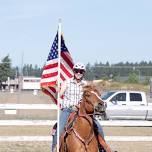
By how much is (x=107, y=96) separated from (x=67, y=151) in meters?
19.6

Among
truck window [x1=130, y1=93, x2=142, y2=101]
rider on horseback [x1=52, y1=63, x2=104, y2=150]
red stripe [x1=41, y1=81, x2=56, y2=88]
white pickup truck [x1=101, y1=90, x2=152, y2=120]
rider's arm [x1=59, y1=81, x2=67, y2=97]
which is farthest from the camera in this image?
truck window [x1=130, y1=93, x2=142, y2=101]

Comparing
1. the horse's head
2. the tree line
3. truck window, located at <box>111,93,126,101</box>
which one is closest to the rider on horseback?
the horse's head

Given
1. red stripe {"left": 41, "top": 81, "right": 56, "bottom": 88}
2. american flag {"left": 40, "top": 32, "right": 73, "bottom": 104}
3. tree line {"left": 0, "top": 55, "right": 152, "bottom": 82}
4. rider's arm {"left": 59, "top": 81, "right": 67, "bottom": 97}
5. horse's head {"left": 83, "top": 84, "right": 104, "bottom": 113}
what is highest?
tree line {"left": 0, "top": 55, "right": 152, "bottom": 82}

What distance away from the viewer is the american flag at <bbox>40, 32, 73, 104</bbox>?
391 inches

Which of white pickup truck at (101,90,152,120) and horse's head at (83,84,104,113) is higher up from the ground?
horse's head at (83,84,104,113)

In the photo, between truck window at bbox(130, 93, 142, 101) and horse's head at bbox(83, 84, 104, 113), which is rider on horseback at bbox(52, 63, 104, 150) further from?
truck window at bbox(130, 93, 142, 101)

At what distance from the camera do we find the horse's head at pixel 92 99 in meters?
7.90

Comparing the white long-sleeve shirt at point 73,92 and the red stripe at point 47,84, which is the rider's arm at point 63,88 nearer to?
the white long-sleeve shirt at point 73,92

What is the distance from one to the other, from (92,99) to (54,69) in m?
2.09

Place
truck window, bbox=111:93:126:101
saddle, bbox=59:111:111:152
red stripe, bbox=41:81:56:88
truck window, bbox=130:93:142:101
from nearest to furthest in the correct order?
1. saddle, bbox=59:111:111:152
2. red stripe, bbox=41:81:56:88
3. truck window, bbox=111:93:126:101
4. truck window, bbox=130:93:142:101

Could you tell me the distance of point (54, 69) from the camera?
9977 mm

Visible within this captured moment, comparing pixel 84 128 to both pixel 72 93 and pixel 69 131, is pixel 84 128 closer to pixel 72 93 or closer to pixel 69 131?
pixel 69 131

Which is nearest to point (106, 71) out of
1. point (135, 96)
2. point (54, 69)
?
point (135, 96)

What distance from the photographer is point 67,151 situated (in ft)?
27.4
